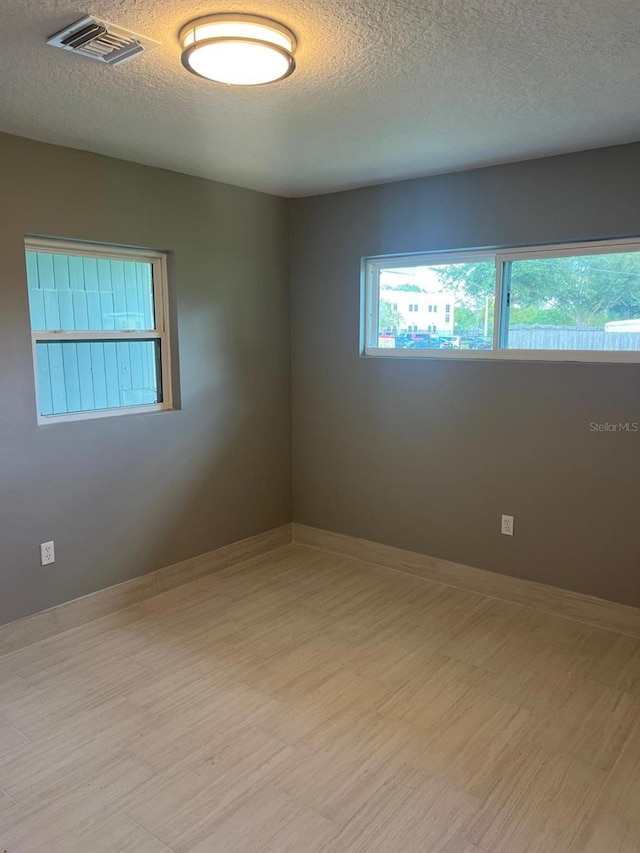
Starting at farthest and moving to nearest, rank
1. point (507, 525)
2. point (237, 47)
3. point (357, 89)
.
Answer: point (507, 525)
point (357, 89)
point (237, 47)

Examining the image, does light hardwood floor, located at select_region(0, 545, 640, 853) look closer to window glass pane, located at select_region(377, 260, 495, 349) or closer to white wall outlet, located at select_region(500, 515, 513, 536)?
white wall outlet, located at select_region(500, 515, 513, 536)

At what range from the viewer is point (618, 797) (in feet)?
6.73

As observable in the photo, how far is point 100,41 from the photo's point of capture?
6.00ft

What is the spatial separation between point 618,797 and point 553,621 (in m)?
1.29

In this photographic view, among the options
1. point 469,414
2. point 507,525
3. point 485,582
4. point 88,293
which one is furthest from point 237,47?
point 485,582

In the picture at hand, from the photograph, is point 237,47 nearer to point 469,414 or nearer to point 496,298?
point 496,298

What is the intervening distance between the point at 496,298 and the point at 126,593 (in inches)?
107

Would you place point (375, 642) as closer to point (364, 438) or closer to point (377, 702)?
point (377, 702)

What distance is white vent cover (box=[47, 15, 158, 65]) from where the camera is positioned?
175 cm

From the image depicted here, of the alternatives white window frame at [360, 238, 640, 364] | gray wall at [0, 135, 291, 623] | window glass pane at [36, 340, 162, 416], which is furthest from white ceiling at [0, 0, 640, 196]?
window glass pane at [36, 340, 162, 416]

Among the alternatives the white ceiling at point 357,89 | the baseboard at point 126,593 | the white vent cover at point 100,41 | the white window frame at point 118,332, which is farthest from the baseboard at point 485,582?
the white vent cover at point 100,41

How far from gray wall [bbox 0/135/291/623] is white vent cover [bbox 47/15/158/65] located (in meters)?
A: 1.14

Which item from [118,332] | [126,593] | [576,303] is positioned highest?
[576,303]

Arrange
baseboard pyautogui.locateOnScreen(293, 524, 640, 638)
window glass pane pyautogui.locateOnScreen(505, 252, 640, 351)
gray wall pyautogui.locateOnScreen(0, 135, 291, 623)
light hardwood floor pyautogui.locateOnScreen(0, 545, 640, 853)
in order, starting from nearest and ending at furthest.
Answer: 1. light hardwood floor pyautogui.locateOnScreen(0, 545, 640, 853)
2. gray wall pyautogui.locateOnScreen(0, 135, 291, 623)
3. window glass pane pyautogui.locateOnScreen(505, 252, 640, 351)
4. baseboard pyautogui.locateOnScreen(293, 524, 640, 638)
